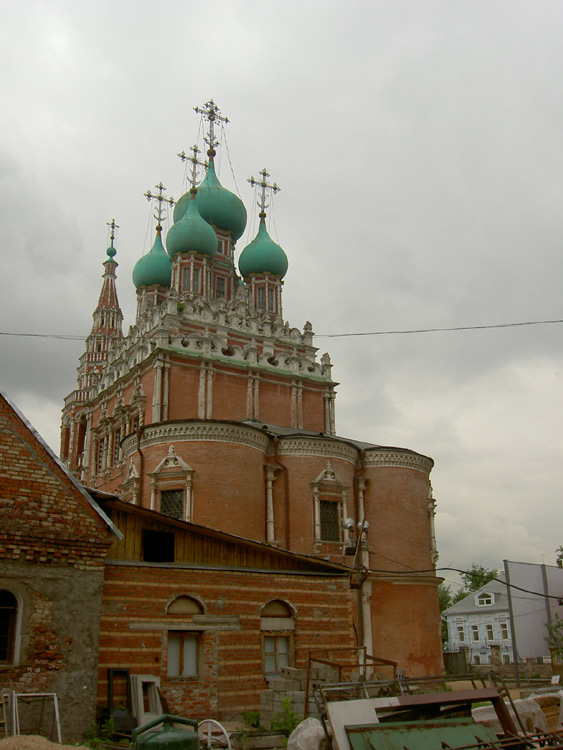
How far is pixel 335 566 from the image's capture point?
17.5 metres

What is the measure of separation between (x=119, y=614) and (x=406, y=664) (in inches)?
576

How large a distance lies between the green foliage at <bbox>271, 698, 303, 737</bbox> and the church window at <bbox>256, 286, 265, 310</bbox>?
25928 millimetres

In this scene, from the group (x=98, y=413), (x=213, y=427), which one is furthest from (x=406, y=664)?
(x=98, y=413)

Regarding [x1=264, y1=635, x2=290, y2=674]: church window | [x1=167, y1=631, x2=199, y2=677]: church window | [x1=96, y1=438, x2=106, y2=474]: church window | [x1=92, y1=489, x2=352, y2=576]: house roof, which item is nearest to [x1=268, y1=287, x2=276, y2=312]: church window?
[x1=96, y1=438, x2=106, y2=474]: church window

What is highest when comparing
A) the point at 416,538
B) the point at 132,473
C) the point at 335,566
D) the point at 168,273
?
the point at 168,273

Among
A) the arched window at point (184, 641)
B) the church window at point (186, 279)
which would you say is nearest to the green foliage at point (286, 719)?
the arched window at point (184, 641)

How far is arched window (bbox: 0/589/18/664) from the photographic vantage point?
496 inches

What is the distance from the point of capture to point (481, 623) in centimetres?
5334

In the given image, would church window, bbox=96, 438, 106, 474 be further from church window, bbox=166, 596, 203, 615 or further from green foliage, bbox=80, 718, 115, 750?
green foliage, bbox=80, 718, 115, 750

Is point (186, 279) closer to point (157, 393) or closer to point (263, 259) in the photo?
point (263, 259)

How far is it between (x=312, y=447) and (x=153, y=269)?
1915 cm

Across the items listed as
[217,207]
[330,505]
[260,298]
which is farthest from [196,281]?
[330,505]

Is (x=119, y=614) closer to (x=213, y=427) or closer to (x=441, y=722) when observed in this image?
(x=441, y=722)

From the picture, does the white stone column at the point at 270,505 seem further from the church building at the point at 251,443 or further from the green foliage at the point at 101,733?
the green foliage at the point at 101,733
